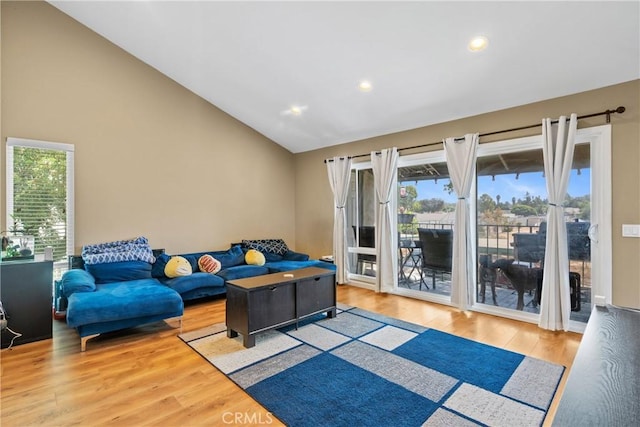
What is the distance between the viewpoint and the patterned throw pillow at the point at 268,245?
551 centimetres

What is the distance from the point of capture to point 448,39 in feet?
9.72

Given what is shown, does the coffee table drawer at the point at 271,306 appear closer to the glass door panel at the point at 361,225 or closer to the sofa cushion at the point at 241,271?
the sofa cushion at the point at 241,271

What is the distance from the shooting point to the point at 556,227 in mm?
3297

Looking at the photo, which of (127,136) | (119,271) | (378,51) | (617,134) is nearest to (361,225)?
(378,51)

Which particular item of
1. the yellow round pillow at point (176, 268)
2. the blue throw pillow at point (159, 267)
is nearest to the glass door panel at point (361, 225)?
the yellow round pillow at point (176, 268)

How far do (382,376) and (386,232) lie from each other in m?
2.68

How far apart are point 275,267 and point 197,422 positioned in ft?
10.0

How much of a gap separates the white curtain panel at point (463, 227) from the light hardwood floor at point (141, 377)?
0.40 metres

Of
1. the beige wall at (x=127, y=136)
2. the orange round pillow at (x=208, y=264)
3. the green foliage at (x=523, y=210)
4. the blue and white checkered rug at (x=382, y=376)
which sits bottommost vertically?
the blue and white checkered rug at (x=382, y=376)

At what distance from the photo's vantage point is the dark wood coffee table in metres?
2.95

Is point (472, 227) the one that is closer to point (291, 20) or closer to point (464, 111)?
point (464, 111)

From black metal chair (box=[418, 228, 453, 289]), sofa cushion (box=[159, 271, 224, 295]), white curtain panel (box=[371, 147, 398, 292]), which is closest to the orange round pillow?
sofa cushion (box=[159, 271, 224, 295])

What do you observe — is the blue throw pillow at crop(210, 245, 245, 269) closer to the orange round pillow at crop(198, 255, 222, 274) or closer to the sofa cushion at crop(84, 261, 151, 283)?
the orange round pillow at crop(198, 255, 222, 274)

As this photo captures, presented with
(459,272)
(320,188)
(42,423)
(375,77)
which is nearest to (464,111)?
(375,77)
